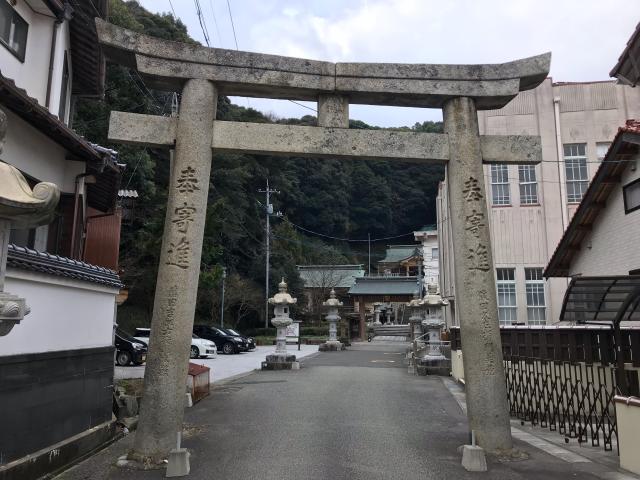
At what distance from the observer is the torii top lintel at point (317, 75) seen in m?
7.66

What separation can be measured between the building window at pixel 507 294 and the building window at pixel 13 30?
18526 millimetres

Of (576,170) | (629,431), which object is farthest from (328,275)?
(629,431)

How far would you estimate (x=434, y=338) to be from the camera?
1853cm

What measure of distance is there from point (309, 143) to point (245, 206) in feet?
125

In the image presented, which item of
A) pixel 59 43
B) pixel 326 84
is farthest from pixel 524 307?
pixel 59 43

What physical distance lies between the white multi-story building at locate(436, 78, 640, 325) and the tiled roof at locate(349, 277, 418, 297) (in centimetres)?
2550

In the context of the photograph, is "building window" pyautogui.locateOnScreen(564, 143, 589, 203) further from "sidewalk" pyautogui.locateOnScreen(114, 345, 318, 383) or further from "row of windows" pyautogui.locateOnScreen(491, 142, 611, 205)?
"sidewalk" pyautogui.locateOnScreen(114, 345, 318, 383)

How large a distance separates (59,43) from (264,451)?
10163mm

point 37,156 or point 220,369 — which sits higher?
point 37,156

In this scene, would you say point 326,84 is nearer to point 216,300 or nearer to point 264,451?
point 264,451

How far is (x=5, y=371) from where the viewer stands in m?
5.61

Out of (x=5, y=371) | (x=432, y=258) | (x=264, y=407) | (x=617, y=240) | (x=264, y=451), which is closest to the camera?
(x=5, y=371)

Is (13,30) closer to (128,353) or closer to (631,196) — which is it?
(128,353)

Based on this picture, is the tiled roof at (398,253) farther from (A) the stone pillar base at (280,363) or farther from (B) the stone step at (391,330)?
(A) the stone pillar base at (280,363)
